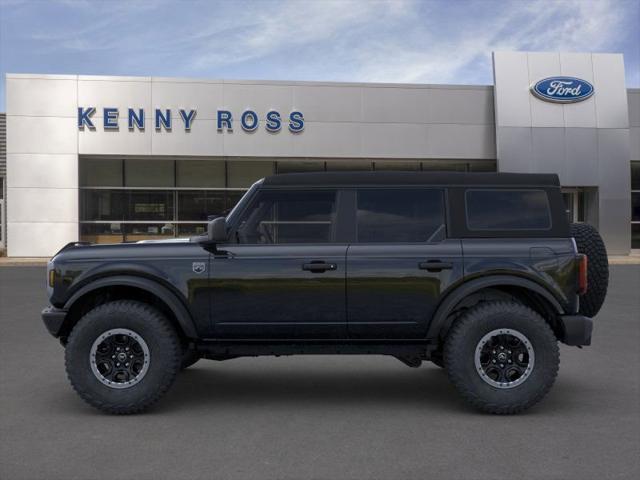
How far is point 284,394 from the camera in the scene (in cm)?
600

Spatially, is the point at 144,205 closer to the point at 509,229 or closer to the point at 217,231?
the point at 217,231

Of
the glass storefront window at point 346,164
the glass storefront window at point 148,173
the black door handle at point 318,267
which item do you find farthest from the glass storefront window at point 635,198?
the black door handle at point 318,267

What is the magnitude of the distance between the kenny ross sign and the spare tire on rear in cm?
2205

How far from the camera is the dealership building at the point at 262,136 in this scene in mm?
26453

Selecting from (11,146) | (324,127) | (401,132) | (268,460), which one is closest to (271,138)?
(324,127)

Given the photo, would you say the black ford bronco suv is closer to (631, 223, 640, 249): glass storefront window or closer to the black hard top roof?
the black hard top roof

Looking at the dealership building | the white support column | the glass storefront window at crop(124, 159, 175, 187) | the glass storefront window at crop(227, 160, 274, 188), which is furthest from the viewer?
the glass storefront window at crop(227, 160, 274, 188)

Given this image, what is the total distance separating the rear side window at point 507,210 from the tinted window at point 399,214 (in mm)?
278

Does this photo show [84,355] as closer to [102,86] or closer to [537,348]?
[537,348]

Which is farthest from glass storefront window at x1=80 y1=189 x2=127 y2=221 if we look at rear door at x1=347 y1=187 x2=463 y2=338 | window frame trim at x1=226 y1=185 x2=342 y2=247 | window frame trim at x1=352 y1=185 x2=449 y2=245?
rear door at x1=347 y1=187 x2=463 y2=338

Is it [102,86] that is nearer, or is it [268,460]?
[268,460]

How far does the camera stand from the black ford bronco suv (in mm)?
5297

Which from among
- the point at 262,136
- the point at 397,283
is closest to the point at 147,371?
the point at 397,283

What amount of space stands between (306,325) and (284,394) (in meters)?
0.94
